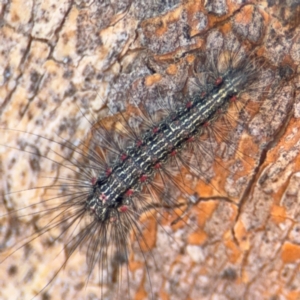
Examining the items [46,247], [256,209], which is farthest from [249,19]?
[46,247]

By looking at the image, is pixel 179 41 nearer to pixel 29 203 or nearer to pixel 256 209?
pixel 256 209

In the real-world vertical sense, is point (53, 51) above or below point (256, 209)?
above

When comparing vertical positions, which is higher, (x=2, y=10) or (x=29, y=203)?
(x=2, y=10)

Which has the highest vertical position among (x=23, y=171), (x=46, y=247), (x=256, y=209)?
(x=23, y=171)

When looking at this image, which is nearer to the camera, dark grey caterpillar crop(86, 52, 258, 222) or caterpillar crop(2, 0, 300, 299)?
caterpillar crop(2, 0, 300, 299)

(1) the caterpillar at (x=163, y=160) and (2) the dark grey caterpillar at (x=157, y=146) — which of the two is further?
(2) the dark grey caterpillar at (x=157, y=146)

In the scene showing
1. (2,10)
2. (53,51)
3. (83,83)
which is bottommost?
(83,83)

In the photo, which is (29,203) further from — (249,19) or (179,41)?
(249,19)

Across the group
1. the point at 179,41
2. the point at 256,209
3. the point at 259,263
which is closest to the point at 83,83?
the point at 179,41
